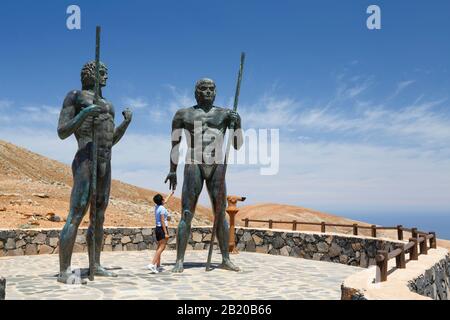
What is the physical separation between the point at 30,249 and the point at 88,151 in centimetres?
518

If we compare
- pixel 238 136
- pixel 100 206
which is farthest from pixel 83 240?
pixel 238 136

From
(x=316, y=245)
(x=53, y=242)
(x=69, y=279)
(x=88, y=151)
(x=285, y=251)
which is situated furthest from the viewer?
(x=53, y=242)

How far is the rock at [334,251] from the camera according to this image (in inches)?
373

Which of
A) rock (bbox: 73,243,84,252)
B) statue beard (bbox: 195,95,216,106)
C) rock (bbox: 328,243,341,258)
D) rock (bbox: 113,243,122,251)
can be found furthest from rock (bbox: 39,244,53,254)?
rock (bbox: 328,243,341,258)

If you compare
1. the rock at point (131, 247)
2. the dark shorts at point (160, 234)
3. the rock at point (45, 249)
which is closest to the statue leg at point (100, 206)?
the dark shorts at point (160, 234)

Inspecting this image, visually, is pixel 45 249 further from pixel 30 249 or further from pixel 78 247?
pixel 78 247

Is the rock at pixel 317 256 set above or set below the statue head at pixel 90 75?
below

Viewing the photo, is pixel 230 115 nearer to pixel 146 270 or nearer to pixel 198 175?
pixel 198 175

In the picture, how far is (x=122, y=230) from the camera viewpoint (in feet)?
37.4

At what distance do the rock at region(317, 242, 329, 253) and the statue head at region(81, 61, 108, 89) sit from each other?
5747 mm

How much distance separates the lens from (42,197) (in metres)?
23.7

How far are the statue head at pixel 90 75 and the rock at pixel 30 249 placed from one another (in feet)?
17.5

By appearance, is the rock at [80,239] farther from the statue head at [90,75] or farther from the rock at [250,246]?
the statue head at [90,75]
